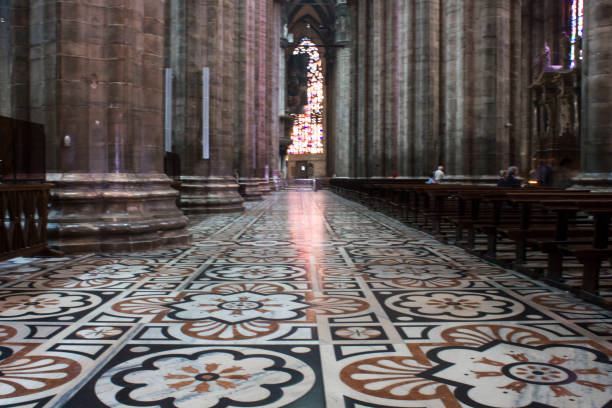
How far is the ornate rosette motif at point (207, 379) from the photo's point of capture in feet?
7.20

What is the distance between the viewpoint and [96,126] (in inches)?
263

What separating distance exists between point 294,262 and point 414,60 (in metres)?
19.1

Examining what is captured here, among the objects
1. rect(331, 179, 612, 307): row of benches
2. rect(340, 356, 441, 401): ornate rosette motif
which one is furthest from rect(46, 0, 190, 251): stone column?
rect(340, 356, 441, 401): ornate rosette motif

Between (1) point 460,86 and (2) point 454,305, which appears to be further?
(1) point 460,86

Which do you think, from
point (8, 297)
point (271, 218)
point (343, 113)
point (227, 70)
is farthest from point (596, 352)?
point (343, 113)

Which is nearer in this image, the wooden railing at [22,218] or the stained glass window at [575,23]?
the wooden railing at [22,218]

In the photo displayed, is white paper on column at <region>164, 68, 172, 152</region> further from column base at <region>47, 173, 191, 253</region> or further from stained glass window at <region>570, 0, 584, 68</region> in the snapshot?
stained glass window at <region>570, 0, 584, 68</region>

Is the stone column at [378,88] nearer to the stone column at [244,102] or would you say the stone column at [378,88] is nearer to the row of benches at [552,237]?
the stone column at [244,102]

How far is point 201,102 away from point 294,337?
9839 mm

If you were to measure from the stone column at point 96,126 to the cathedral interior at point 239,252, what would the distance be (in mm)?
24

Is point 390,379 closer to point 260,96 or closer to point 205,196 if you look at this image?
point 205,196

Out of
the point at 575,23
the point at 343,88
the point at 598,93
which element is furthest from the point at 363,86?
the point at 598,93

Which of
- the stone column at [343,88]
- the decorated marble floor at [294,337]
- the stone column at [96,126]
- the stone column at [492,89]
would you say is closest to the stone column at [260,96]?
the stone column at [492,89]

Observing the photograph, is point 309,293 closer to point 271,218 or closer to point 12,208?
point 12,208
